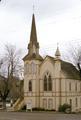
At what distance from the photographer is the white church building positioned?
68812 mm

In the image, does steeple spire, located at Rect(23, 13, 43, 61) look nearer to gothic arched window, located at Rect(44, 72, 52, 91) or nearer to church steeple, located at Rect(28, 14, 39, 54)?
church steeple, located at Rect(28, 14, 39, 54)

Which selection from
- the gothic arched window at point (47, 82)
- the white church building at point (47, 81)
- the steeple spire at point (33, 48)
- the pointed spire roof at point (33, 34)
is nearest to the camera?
the white church building at point (47, 81)

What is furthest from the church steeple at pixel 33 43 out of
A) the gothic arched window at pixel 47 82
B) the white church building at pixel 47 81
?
the gothic arched window at pixel 47 82

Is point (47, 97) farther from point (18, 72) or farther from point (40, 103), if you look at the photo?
point (18, 72)

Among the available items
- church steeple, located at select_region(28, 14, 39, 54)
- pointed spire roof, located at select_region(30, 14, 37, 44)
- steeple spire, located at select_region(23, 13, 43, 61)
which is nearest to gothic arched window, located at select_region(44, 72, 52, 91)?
steeple spire, located at select_region(23, 13, 43, 61)

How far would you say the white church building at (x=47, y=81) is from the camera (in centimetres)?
6881

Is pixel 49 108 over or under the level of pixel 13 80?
under

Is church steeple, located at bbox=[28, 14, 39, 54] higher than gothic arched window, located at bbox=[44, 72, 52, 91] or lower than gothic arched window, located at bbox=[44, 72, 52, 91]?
higher

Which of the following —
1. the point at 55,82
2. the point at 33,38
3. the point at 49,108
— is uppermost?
the point at 33,38

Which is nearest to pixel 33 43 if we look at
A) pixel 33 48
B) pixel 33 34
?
pixel 33 48

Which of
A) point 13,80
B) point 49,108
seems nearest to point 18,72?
point 13,80

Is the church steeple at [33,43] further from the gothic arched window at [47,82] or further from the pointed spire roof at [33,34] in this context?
the gothic arched window at [47,82]

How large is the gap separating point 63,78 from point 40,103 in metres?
6.55

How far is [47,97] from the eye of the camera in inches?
2746
